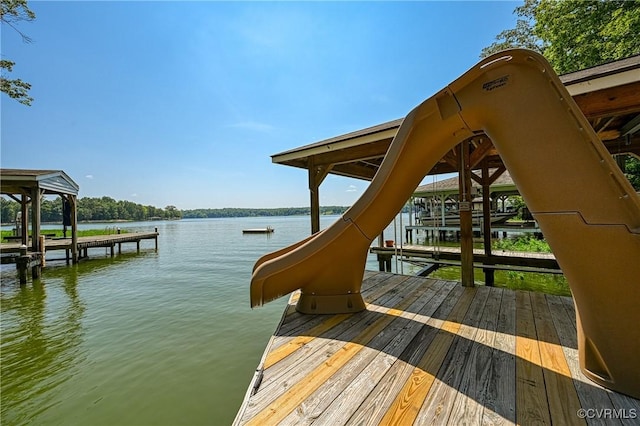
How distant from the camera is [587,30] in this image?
12.4 meters

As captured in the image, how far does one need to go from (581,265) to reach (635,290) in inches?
10.5

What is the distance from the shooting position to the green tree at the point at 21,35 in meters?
7.64

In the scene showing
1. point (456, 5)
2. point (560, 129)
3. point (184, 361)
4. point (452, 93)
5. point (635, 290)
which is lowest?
point (184, 361)

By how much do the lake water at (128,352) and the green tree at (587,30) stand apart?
54.6ft

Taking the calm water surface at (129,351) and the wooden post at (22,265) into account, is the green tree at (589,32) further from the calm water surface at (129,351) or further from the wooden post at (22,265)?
the wooden post at (22,265)

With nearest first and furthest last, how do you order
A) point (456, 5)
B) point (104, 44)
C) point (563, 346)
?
point (563, 346)
point (456, 5)
point (104, 44)

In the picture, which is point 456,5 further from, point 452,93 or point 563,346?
point 563,346

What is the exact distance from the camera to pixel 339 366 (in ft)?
7.29

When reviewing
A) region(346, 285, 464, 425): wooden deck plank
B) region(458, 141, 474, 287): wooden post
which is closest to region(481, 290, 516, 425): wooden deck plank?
region(346, 285, 464, 425): wooden deck plank

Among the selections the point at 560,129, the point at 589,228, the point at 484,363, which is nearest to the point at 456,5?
the point at 560,129

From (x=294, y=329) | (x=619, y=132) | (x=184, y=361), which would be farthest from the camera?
(x=619, y=132)

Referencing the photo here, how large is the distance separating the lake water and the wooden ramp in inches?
59.0

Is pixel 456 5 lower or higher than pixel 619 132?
higher

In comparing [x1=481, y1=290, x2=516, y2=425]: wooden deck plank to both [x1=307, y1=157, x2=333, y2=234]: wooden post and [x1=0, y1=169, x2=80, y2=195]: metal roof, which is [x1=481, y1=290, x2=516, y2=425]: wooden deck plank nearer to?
[x1=307, y1=157, x2=333, y2=234]: wooden post
